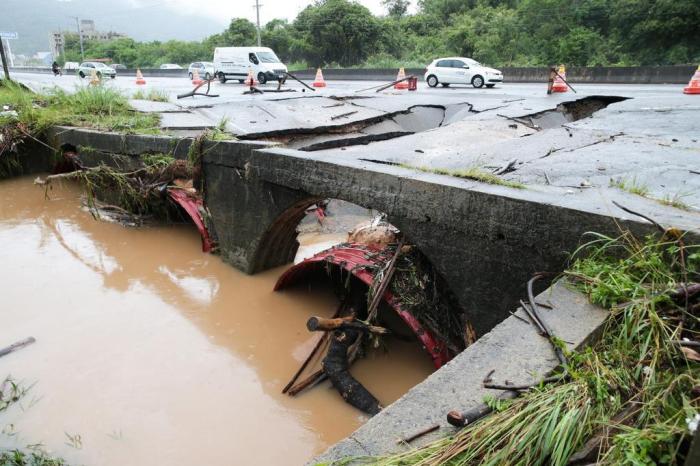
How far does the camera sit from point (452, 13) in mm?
38406

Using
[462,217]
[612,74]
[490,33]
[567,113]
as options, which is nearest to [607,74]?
[612,74]

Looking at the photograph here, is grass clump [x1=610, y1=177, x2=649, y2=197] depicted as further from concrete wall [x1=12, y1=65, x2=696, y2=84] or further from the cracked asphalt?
concrete wall [x1=12, y1=65, x2=696, y2=84]

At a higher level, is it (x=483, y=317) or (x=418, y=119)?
(x=418, y=119)

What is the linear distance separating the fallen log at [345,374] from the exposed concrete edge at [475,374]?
5.19ft

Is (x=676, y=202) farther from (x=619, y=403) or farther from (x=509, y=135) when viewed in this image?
(x=509, y=135)

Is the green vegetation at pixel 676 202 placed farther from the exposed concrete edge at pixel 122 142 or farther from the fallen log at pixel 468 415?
the exposed concrete edge at pixel 122 142

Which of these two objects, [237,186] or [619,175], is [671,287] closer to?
[619,175]

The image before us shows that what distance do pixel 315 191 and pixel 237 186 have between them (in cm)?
143

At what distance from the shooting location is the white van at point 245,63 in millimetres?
21250

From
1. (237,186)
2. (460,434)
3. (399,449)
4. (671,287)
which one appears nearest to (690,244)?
(671,287)

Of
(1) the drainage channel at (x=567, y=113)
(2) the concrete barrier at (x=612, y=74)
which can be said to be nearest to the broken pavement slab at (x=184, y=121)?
(1) the drainage channel at (x=567, y=113)

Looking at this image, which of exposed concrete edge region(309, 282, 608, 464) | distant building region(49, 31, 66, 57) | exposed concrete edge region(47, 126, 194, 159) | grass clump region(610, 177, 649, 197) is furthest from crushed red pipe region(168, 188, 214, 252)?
distant building region(49, 31, 66, 57)

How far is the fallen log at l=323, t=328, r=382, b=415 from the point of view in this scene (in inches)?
142

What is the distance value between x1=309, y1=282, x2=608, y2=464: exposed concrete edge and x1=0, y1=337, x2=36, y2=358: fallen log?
150 inches
